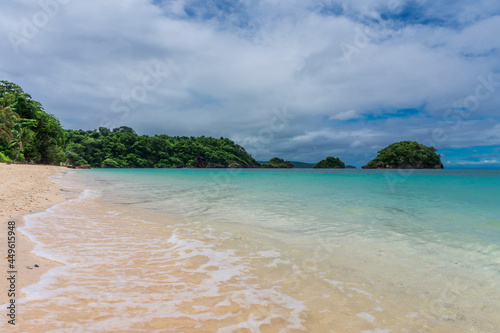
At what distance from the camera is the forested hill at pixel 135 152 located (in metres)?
138

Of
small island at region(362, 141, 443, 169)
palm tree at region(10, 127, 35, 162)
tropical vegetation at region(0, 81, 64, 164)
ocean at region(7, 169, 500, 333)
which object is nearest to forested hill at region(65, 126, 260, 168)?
tropical vegetation at region(0, 81, 64, 164)

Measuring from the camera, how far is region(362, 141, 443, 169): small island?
147000mm

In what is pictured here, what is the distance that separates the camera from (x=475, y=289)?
4613mm

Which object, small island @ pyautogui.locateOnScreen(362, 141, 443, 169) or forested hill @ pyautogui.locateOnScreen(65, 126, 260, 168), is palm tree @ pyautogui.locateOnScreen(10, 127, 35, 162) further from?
small island @ pyautogui.locateOnScreen(362, 141, 443, 169)

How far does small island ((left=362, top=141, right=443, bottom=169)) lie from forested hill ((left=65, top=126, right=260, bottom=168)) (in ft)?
335

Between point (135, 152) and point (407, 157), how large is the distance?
161587 millimetres

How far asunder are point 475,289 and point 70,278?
22.6ft

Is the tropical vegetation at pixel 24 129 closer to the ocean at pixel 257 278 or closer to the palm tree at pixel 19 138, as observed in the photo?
the palm tree at pixel 19 138

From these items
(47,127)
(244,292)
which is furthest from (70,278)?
(47,127)

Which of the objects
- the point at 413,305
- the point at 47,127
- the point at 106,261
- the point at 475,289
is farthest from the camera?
the point at 47,127

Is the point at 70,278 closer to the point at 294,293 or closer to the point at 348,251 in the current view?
the point at 294,293

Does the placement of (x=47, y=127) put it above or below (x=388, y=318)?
above

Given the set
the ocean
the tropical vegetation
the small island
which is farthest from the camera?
the small island

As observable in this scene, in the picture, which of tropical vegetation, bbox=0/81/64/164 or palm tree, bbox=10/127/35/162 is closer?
tropical vegetation, bbox=0/81/64/164
